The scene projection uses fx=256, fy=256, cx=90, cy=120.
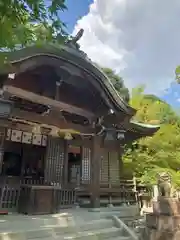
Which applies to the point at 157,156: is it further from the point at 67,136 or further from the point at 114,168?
the point at 67,136

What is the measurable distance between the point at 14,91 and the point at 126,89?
19.5 metres

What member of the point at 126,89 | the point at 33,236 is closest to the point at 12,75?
the point at 33,236

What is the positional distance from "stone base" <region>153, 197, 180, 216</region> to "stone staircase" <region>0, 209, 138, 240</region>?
106cm

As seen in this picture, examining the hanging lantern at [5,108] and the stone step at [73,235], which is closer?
the stone step at [73,235]

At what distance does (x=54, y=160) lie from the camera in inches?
396

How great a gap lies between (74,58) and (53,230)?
18.6 feet

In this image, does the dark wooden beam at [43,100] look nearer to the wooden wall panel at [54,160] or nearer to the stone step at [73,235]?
the wooden wall panel at [54,160]

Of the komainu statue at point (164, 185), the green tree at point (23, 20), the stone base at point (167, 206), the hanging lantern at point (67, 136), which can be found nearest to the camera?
the green tree at point (23, 20)

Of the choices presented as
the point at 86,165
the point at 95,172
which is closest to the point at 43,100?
the point at 86,165

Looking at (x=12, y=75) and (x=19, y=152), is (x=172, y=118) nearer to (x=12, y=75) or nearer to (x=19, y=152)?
(x=19, y=152)

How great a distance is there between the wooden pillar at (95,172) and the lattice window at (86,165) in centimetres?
33

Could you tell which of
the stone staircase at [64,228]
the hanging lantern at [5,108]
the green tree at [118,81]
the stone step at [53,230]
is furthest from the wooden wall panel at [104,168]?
the green tree at [118,81]

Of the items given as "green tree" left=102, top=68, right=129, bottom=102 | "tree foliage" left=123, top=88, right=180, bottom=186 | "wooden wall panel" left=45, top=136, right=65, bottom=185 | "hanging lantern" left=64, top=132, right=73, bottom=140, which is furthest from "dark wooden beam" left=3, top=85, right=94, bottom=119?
"green tree" left=102, top=68, right=129, bottom=102

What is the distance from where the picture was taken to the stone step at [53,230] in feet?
19.1
